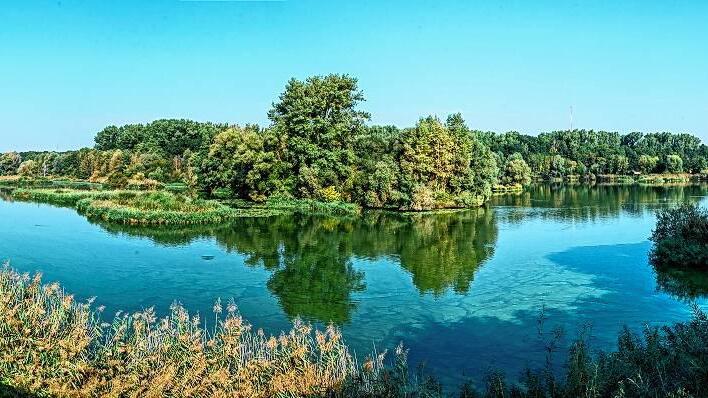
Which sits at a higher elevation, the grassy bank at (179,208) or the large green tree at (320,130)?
the large green tree at (320,130)

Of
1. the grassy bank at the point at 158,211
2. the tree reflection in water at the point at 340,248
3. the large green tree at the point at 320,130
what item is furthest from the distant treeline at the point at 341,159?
the grassy bank at the point at 158,211

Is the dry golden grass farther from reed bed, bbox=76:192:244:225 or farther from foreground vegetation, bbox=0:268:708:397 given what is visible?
reed bed, bbox=76:192:244:225

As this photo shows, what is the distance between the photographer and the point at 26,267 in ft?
77.0

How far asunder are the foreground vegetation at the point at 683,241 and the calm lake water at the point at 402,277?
1.10 m

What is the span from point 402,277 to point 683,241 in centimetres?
1240

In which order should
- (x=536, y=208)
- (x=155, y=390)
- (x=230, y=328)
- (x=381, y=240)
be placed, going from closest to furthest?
(x=155, y=390), (x=230, y=328), (x=381, y=240), (x=536, y=208)

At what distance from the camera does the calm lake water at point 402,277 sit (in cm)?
1527

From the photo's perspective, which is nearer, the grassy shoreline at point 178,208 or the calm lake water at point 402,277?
the calm lake water at point 402,277

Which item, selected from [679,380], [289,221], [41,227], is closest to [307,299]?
[679,380]

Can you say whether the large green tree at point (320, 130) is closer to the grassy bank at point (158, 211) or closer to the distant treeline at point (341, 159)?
the distant treeline at point (341, 159)

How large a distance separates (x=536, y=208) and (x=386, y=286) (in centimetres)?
3464

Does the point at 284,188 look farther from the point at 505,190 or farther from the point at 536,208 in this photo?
the point at 505,190

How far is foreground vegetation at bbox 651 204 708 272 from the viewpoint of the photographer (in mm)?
22547

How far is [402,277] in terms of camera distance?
22281 mm
